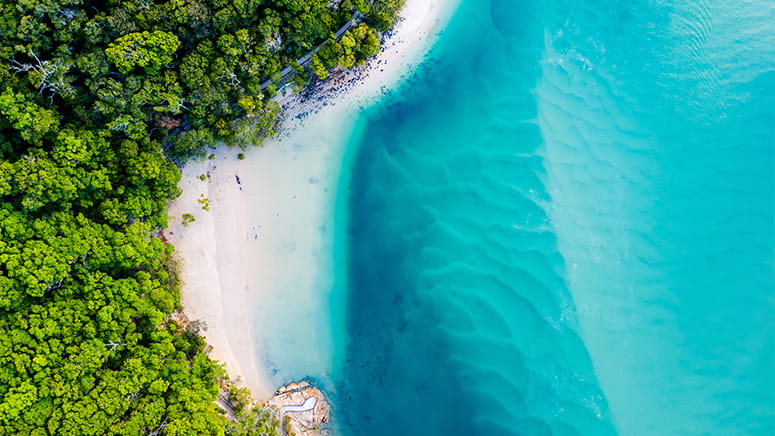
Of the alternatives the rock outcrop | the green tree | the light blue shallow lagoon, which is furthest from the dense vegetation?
the light blue shallow lagoon

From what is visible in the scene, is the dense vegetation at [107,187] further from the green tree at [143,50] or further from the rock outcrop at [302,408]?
the rock outcrop at [302,408]

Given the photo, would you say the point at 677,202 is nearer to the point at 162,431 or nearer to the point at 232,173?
the point at 232,173

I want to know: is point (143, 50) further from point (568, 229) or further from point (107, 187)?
point (568, 229)


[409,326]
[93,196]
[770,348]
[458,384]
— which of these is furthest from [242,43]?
[770,348]

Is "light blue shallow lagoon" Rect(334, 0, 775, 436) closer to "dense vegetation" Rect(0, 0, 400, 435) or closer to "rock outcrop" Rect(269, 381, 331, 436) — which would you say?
"rock outcrop" Rect(269, 381, 331, 436)

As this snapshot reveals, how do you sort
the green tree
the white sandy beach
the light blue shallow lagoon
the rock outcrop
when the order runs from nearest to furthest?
the green tree < the light blue shallow lagoon < the rock outcrop < the white sandy beach

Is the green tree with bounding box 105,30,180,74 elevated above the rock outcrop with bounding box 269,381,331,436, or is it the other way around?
the green tree with bounding box 105,30,180,74

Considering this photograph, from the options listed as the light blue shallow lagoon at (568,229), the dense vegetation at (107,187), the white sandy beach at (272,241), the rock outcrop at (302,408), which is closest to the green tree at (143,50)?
the dense vegetation at (107,187)
